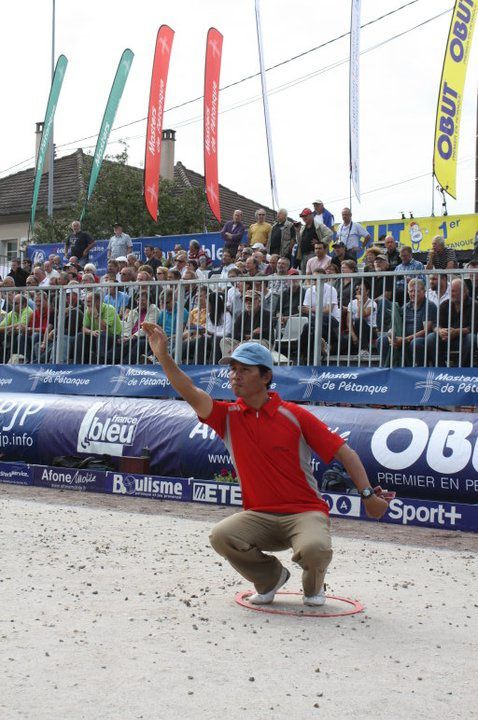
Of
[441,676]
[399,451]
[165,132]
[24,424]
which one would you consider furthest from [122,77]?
[165,132]

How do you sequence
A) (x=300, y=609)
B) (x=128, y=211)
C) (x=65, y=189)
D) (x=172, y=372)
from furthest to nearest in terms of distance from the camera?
(x=65, y=189) → (x=128, y=211) → (x=300, y=609) → (x=172, y=372)

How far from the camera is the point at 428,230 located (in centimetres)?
1959

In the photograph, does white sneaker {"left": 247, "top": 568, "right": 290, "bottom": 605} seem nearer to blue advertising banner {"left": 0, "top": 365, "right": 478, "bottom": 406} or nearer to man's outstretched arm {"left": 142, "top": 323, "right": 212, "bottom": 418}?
man's outstretched arm {"left": 142, "top": 323, "right": 212, "bottom": 418}

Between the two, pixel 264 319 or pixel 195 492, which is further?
pixel 264 319

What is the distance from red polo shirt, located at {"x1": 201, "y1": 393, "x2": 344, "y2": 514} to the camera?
20.8 ft

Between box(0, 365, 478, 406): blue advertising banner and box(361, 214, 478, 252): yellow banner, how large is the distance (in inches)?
260

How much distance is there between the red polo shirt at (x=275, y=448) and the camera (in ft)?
20.8

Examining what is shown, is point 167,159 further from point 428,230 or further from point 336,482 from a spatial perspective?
point 336,482

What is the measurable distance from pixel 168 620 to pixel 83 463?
7.11m

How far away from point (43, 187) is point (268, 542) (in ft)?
176

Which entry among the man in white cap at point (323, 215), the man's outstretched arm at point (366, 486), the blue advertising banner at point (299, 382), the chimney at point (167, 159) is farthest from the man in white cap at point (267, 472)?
the chimney at point (167, 159)

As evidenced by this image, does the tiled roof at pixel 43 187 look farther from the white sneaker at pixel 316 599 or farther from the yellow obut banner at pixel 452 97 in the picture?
the white sneaker at pixel 316 599

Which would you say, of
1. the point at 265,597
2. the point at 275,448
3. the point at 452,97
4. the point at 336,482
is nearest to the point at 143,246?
the point at 452,97

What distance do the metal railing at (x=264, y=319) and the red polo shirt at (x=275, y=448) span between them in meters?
5.28
